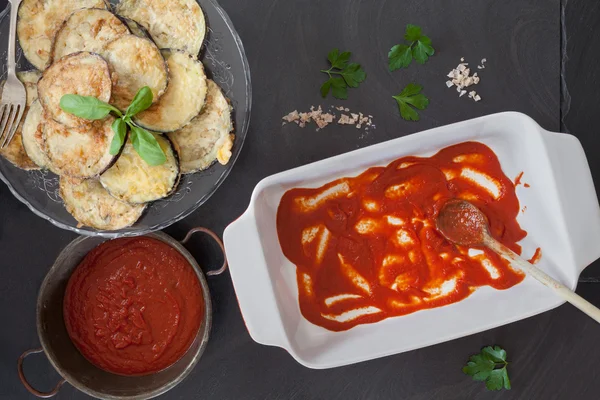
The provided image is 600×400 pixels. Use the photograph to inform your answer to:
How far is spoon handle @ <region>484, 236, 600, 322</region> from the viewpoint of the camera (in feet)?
5.61

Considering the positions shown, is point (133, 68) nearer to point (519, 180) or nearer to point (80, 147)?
point (80, 147)

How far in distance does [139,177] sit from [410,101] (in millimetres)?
954

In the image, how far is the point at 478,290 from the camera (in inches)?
78.1

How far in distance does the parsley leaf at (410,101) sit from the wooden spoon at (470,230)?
0.34 meters

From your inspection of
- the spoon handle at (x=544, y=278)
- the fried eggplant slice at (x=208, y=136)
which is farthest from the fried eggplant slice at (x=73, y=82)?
the spoon handle at (x=544, y=278)

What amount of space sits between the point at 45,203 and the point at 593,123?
1.97m

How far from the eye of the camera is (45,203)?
1927 millimetres

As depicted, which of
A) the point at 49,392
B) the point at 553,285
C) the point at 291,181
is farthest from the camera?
the point at 49,392

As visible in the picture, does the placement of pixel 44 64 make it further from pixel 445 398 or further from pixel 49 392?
pixel 445 398

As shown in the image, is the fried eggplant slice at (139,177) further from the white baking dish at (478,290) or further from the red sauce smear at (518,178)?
the red sauce smear at (518,178)

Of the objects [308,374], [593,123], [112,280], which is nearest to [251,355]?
[308,374]

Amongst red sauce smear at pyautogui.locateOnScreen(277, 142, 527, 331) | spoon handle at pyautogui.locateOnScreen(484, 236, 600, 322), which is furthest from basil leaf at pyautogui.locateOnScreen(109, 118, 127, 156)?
spoon handle at pyautogui.locateOnScreen(484, 236, 600, 322)

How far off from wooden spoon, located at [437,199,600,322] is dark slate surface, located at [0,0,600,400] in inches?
13.2

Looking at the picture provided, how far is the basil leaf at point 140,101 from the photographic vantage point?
Result: 1630mm
